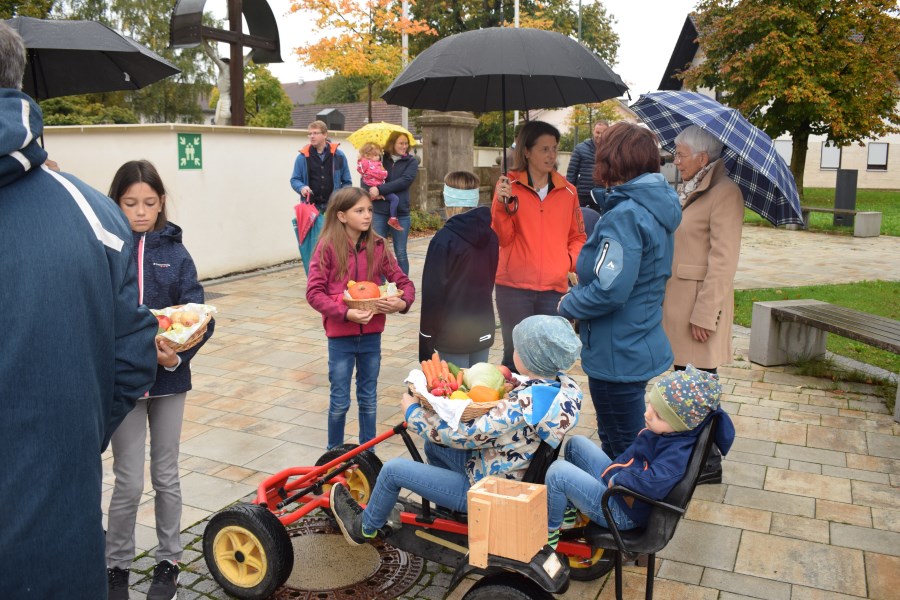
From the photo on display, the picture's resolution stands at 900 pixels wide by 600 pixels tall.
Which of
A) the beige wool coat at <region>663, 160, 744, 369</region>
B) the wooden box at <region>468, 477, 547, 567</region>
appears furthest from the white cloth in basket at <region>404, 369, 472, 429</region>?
the beige wool coat at <region>663, 160, 744, 369</region>

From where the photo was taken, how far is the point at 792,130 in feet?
92.0

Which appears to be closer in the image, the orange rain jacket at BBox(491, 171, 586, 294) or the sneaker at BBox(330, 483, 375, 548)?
the sneaker at BBox(330, 483, 375, 548)

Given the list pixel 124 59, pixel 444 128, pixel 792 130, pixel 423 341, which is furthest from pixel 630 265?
pixel 792 130

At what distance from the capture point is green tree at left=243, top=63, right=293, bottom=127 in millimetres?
40469

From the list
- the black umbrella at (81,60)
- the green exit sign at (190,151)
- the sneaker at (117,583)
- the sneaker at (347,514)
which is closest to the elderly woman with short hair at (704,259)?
the sneaker at (347,514)

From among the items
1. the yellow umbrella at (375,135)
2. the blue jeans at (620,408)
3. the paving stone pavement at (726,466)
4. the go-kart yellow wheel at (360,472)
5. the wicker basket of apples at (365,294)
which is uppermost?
the yellow umbrella at (375,135)

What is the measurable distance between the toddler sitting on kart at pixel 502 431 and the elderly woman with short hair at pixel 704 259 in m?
1.79

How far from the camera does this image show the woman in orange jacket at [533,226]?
4.94 m

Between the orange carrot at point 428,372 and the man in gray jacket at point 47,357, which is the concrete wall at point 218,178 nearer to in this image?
the orange carrot at point 428,372

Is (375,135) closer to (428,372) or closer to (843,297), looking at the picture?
(843,297)

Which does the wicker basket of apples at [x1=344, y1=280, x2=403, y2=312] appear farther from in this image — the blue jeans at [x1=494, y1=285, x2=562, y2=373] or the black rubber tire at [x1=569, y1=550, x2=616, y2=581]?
the black rubber tire at [x1=569, y1=550, x2=616, y2=581]

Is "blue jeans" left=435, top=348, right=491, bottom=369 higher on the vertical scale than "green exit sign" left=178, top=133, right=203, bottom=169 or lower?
lower

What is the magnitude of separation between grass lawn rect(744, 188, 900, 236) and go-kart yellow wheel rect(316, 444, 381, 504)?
510 inches

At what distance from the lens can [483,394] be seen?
3090 millimetres
